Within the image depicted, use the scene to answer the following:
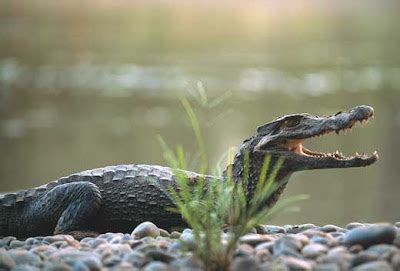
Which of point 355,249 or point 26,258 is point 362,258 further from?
point 26,258

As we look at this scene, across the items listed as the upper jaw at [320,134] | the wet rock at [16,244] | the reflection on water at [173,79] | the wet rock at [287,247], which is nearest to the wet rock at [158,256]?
the wet rock at [287,247]

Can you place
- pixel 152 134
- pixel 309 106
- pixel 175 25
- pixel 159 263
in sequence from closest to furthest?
pixel 159 263 → pixel 152 134 → pixel 309 106 → pixel 175 25

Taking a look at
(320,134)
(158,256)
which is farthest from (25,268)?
(320,134)

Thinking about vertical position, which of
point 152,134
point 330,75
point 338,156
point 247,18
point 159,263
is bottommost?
point 159,263

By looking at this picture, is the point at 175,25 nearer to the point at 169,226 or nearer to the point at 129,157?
the point at 129,157

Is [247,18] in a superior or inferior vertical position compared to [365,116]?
superior

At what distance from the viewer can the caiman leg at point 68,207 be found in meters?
6.05

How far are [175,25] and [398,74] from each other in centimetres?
1793

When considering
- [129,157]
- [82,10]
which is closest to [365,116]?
[129,157]

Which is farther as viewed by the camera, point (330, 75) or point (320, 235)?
point (330, 75)

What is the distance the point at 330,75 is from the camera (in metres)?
27.6

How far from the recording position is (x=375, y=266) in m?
4.04

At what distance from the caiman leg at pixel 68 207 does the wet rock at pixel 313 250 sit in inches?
82.1

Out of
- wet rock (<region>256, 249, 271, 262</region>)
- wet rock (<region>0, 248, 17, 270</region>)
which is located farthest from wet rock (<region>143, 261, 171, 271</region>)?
wet rock (<region>0, 248, 17, 270</region>)
